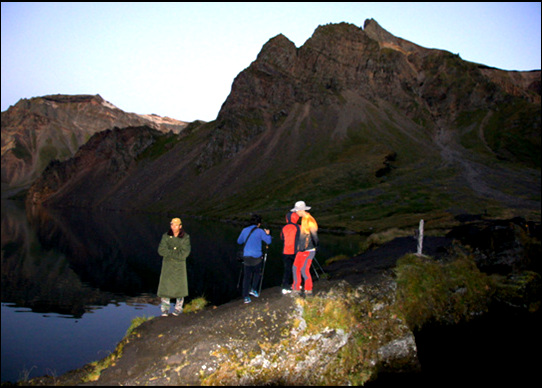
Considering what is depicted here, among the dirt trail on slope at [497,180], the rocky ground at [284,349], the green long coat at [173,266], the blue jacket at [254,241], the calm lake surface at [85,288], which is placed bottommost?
the calm lake surface at [85,288]

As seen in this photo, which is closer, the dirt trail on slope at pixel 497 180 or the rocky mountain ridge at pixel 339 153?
the dirt trail on slope at pixel 497 180

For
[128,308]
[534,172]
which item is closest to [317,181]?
[534,172]

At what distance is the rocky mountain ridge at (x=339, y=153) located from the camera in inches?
3880

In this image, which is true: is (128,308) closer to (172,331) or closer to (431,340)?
(172,331)

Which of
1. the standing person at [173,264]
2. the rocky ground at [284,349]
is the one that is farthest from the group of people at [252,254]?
the rocky ground at [284,349]

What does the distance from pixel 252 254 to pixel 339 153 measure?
133 m

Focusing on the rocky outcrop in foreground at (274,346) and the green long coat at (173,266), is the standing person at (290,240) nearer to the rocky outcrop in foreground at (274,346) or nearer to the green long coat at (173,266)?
the rocky outcrop in foreground at (274,346)

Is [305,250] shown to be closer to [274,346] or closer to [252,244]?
[252,244]

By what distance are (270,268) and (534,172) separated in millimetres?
117179

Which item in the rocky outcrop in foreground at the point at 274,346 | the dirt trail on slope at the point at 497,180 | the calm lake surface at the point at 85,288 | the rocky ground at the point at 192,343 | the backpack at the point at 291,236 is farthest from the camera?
the dirt trail on slope at the point at 497,180

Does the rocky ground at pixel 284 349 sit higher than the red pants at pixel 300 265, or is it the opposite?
the red pants at pixel 300 265

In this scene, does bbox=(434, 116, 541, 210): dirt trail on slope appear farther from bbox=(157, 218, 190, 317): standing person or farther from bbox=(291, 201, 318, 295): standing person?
bbox=(157, 218, 190, 317): standing person

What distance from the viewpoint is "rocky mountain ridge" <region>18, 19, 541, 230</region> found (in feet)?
323

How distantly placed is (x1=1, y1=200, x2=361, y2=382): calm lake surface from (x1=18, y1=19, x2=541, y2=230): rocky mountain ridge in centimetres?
3843
